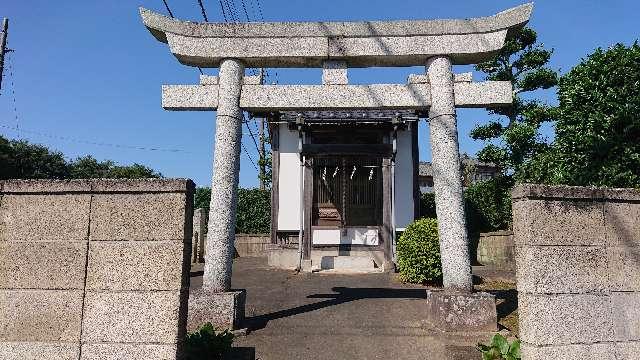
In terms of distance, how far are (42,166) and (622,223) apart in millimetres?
44905

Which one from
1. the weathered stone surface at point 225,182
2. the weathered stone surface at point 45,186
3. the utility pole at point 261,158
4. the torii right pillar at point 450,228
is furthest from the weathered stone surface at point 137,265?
the utility pole at point 261,158

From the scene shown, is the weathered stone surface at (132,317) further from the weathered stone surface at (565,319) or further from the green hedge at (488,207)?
the green hedge at (488,207)

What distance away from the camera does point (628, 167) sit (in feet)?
25.5

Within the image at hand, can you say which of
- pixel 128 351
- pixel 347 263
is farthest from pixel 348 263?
pixel 128 351

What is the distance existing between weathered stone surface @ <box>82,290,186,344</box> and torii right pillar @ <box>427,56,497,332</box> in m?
4.52

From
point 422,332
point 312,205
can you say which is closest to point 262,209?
point 312,205

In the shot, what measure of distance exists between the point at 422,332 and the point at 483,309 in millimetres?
1096

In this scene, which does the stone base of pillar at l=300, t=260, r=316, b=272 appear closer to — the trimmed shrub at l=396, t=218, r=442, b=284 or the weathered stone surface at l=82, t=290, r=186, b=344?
the trimmed shrub at l=396, t=218, r=442, b=284

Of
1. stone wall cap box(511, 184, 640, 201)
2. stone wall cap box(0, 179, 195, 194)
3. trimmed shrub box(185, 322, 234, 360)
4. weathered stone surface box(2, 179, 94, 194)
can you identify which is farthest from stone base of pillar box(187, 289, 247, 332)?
stone wall cap box(511, 184, 640, 201)

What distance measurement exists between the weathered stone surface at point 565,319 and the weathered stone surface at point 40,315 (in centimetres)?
482

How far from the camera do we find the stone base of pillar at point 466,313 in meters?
6.68

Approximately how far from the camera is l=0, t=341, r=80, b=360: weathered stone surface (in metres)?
4.29

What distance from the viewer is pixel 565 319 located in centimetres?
436

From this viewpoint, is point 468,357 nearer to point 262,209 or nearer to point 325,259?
point 325,259
